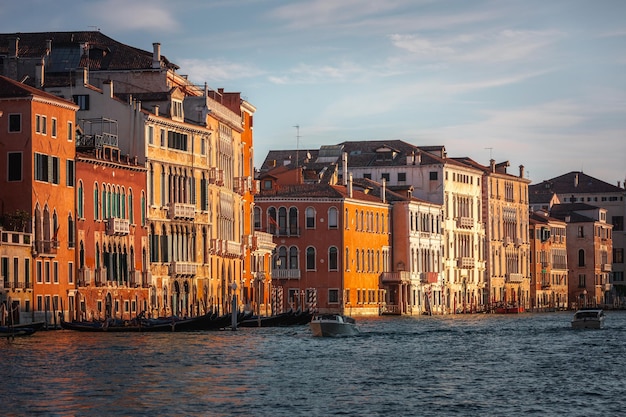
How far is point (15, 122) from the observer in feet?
174

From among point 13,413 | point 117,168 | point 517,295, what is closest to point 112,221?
point 117,168

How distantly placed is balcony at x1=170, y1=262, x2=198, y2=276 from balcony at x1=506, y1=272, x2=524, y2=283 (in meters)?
51.4

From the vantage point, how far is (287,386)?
34.1 metres

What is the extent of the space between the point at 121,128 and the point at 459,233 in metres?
46.9

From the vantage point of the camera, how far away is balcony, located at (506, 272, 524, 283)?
371 feet

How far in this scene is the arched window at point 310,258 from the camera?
8600 cm

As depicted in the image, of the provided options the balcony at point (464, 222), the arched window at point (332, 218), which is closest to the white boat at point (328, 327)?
the arched window at point (332, 218)

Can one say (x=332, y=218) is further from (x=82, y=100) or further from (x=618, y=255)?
(x=618, y=255)

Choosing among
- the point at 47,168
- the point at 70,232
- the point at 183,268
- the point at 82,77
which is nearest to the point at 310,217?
the point at 183,268

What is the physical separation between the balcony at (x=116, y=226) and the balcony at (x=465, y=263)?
47.9 meters

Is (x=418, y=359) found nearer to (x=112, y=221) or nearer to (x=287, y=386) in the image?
(x=287, y=386)

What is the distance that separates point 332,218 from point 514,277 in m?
30.8

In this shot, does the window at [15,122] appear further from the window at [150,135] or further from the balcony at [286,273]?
the balcony at [286,273]

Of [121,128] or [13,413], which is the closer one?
[13,413]
